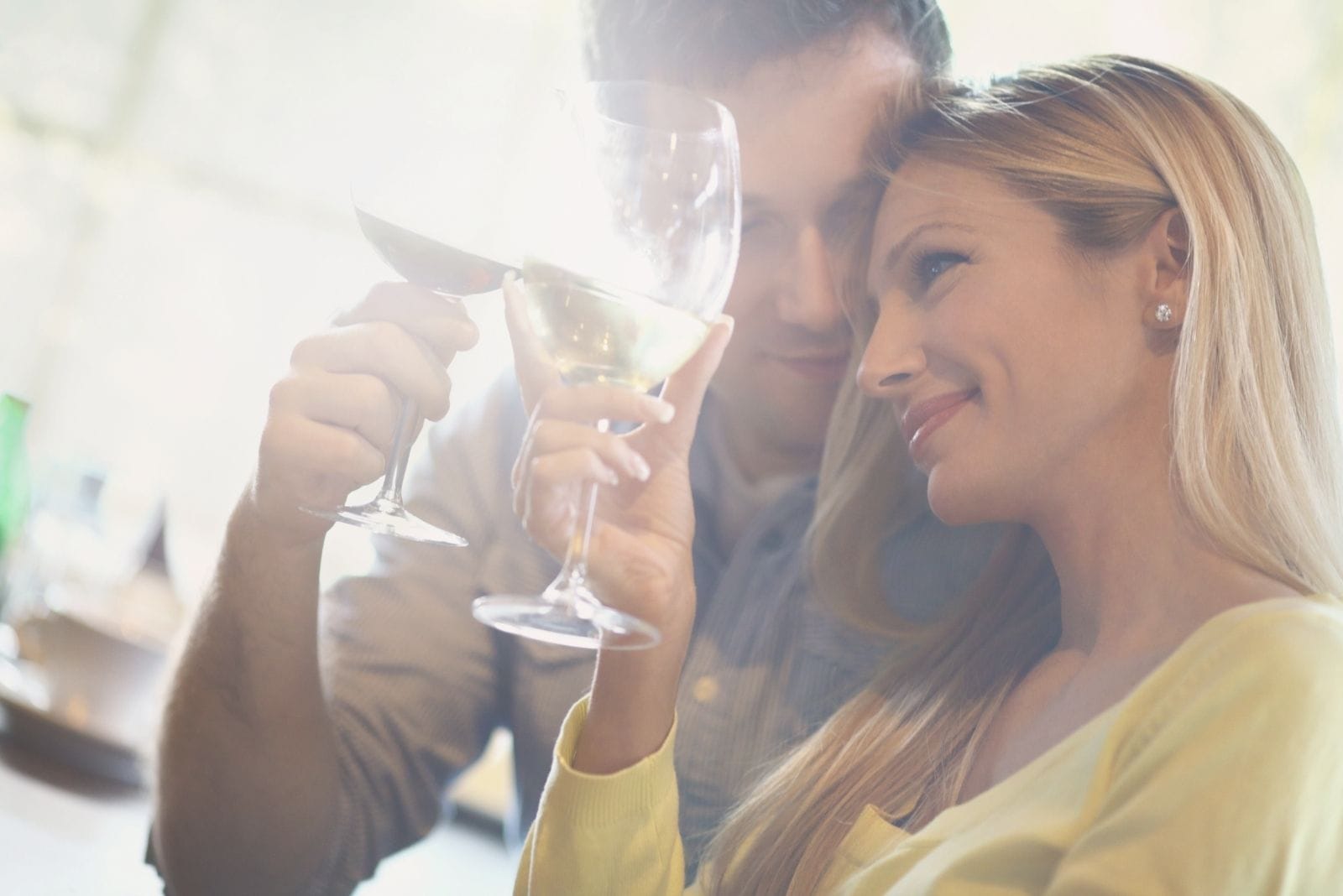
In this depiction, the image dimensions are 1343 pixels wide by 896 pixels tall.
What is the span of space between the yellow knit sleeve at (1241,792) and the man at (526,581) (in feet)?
1.63

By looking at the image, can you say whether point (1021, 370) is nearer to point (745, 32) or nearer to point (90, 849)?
point (745, 32)

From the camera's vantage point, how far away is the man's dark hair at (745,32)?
4.09ft

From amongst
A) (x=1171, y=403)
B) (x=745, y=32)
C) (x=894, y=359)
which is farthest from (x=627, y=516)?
(x=745, y=32)

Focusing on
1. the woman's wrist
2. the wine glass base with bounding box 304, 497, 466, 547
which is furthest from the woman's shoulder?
the wine glass base with bounding box 304, 497, 466, 547

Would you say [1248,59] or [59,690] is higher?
[1248,59]

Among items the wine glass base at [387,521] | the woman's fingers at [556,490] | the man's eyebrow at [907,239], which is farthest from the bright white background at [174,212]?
the woman's fingers at [556,490]

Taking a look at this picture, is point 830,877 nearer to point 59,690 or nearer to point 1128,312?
point 1128,312

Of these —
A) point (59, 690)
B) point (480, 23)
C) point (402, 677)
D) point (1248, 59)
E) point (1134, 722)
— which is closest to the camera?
point (1134, 722)

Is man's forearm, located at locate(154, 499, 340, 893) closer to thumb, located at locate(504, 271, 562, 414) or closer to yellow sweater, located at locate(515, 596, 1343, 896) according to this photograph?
thumb, located at locate(504, 271, 562, 414)

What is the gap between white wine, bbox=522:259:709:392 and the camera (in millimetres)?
705

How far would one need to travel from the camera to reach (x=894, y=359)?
985 millimetres

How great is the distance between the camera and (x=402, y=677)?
1.38 m

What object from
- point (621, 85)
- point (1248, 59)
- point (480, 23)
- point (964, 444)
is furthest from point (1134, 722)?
point (480, 23)

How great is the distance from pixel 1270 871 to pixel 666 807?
1.46 ft
